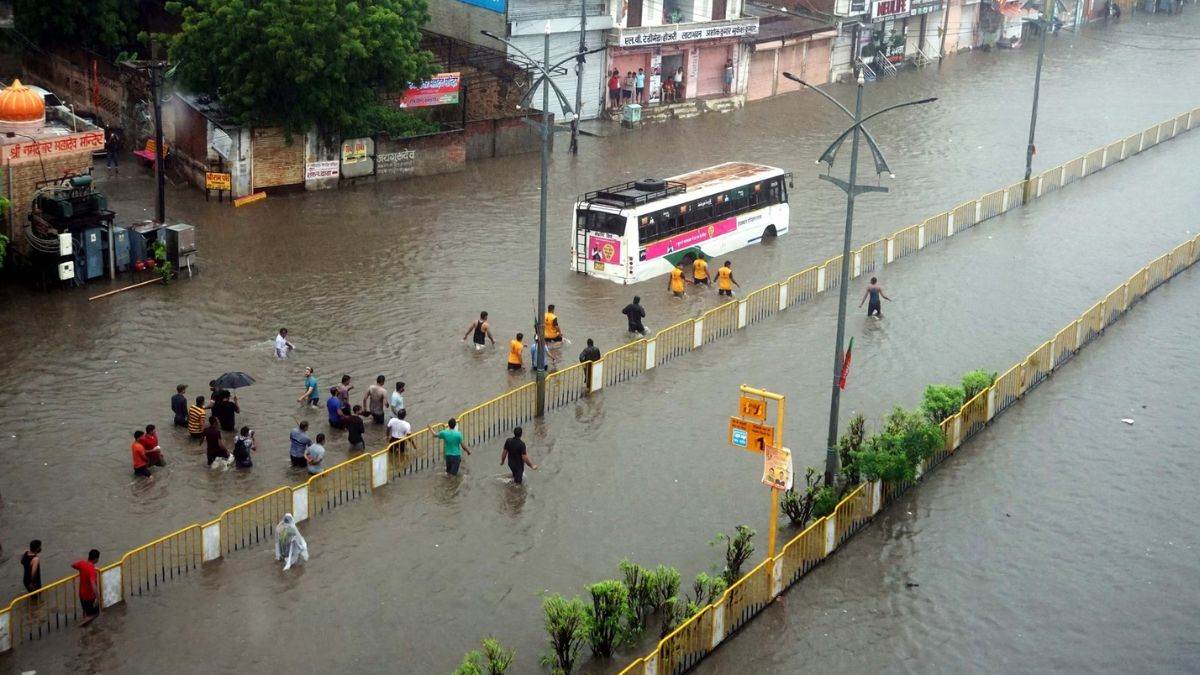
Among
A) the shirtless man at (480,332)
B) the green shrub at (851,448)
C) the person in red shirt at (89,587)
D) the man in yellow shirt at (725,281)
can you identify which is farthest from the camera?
the man in yellow shirt at (725,281)

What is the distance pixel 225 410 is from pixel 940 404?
11998 mm

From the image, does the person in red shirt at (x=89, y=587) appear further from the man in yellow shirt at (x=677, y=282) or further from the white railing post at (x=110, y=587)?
the man in yellow shirt at (x=677, y=282)

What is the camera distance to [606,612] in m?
17.3

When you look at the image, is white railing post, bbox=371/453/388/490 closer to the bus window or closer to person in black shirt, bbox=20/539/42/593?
person in black shirt, bbox=20/539/42/593

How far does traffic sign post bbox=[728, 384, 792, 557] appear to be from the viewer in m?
19.4

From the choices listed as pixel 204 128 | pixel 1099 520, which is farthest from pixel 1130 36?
pixel 1099 520

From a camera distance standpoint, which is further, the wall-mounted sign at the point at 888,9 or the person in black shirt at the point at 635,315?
the wall-mounted sign at the point at 888,9

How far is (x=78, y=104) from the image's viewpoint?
44.2 metres

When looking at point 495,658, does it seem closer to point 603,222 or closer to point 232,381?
point 232,381

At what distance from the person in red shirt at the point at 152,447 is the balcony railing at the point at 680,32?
101 ft

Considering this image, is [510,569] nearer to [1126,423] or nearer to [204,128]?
[1126,423]

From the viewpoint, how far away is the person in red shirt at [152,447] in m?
21.5

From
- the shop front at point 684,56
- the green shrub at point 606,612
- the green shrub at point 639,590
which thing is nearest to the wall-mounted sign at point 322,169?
the shop front at point 684,56

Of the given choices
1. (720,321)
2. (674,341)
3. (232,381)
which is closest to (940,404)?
(674,341)
